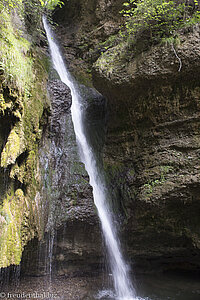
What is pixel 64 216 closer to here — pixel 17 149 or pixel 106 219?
pixel 106 219

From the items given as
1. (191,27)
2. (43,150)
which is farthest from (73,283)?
(191,27)

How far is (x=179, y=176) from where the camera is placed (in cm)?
627

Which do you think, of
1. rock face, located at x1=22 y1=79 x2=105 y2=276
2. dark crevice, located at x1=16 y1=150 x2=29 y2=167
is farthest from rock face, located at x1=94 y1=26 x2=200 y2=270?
dark crevice, located at x1=16 y1=150 x2=29 y2=167

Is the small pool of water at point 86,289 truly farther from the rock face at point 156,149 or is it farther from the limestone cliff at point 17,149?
the limestone cliff at point 17,149

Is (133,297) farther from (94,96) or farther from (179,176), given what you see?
(94,96)

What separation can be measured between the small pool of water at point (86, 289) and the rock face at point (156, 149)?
33.7 inches

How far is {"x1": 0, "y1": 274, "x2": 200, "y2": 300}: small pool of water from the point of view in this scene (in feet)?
18.2

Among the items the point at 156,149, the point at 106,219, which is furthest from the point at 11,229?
the point at 156,149

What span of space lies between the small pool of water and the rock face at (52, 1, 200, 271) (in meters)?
0.86

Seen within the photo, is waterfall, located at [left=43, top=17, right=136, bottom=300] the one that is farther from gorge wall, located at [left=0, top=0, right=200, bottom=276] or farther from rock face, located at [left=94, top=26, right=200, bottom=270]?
rock face, located at [left=94, top=26, right=200, bottom=270]

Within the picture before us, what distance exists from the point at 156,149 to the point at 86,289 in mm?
4317

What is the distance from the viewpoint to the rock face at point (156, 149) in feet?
20.8

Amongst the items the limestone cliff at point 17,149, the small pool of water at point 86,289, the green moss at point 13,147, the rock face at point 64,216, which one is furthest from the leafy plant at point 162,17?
the small pool of water at point 86,289

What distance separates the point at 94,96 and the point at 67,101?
2.04 meters
